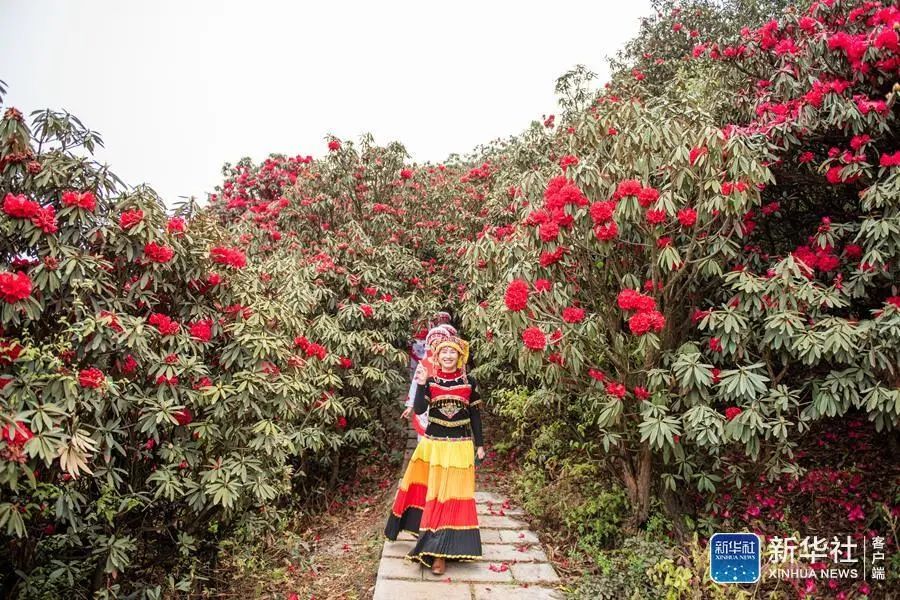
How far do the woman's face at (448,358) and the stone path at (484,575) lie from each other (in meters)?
1.46

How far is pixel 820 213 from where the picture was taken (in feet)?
15.0

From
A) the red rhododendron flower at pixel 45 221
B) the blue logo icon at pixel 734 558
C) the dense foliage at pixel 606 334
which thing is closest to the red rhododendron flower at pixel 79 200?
the dense foliage at pixel 606 334

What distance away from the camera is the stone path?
12.4 ft

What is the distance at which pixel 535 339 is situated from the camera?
146 inches

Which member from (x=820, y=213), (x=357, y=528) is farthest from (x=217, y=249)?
(x=820, y=213)

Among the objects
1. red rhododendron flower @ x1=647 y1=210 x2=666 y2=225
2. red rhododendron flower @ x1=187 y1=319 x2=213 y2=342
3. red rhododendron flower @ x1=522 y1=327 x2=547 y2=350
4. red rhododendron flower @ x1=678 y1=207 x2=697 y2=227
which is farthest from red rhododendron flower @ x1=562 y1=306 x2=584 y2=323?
red rhododendron flower @ x1=187 y1=319 x2=213 y2=342

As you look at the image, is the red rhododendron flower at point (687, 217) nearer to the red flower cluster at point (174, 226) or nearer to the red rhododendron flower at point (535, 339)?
the red rhododendron flower at point (535, 339)

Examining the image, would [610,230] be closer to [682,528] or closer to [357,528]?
[682,528]

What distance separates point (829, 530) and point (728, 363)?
4.95 feet

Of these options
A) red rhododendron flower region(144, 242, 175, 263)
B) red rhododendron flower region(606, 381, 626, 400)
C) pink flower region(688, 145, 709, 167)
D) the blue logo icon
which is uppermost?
pink flower region(688, 145, 709, 167)

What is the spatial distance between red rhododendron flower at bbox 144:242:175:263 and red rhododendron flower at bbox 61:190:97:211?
1.11 feet

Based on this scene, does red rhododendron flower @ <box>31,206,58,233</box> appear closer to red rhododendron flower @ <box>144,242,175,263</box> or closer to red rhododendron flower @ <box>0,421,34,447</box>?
red rhododendron flower @ <box>144,242,175,263</box>

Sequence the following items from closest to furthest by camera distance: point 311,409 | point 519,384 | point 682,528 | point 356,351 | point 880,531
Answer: point 880,531 → point 682,528 → point 311,409 → point 356,351 → point 519,384

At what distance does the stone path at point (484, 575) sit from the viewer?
12.4 feet
